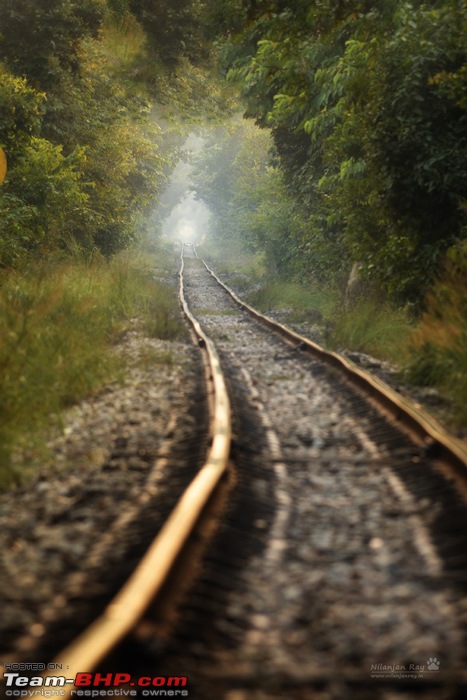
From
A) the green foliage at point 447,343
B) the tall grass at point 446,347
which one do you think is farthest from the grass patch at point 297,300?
the tall grass at point 446,347

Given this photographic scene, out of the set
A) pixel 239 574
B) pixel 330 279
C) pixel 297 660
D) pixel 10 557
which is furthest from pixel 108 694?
pixel 330 279

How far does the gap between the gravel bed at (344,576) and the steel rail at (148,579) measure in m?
0.33

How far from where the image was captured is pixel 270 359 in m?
9.55

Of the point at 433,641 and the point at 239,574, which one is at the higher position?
the point at 433,641

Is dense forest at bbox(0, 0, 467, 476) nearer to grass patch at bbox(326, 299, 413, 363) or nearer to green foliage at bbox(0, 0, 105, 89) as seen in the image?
green foliage at bbox(0, 0, 105, 89)

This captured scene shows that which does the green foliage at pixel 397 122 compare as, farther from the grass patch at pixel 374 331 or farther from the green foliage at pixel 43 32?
the green foliage at pixel 43 32

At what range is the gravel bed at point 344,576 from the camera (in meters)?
2.56

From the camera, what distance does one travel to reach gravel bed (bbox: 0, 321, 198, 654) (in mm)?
3031

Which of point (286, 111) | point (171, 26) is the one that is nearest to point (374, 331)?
point (286, 111)

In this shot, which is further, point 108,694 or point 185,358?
point 185,358

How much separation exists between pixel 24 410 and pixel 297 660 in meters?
3.81

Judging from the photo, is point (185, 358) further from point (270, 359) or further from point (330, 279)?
point (330, 279)

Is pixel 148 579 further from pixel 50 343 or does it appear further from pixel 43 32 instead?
pixel 43 32

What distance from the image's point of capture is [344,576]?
323cm
